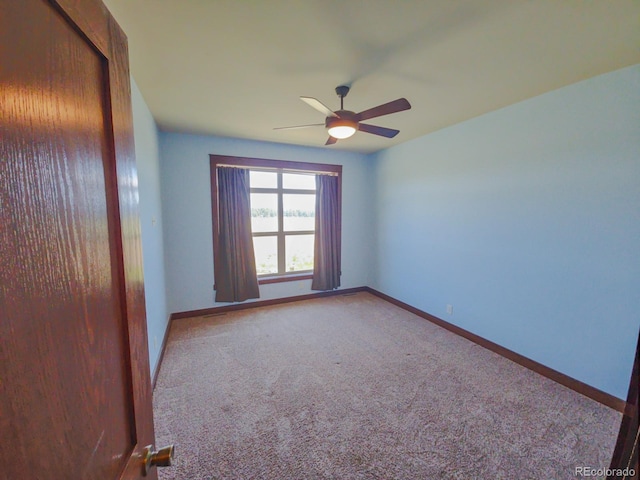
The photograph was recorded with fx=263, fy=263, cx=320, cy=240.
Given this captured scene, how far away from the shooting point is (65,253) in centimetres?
44

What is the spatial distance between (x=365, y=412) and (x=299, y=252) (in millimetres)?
2879

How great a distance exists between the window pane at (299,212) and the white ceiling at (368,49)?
185 cm

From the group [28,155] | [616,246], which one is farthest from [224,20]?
[616,246]

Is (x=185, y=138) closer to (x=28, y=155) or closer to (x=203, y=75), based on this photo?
(x=203, y=75)

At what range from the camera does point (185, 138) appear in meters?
3.55

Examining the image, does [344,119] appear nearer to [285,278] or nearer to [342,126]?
[342,126]

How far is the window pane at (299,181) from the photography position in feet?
14.1

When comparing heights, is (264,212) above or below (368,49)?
below

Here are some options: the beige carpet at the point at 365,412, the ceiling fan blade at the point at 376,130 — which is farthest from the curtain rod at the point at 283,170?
the beige carpet at the point at 365,412

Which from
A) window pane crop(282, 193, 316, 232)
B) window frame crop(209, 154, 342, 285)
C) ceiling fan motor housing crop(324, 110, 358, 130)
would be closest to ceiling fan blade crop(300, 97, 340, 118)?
ceiling fan motor housing crop(324, 110, 358, 130)

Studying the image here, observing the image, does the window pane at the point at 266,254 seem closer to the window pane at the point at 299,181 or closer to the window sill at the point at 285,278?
the window sill at the point at 285,278

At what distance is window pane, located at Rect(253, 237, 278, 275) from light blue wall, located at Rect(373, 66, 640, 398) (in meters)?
2.35

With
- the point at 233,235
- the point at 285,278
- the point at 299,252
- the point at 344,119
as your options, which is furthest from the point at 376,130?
the point at 285,278

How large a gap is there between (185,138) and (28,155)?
146 inches
